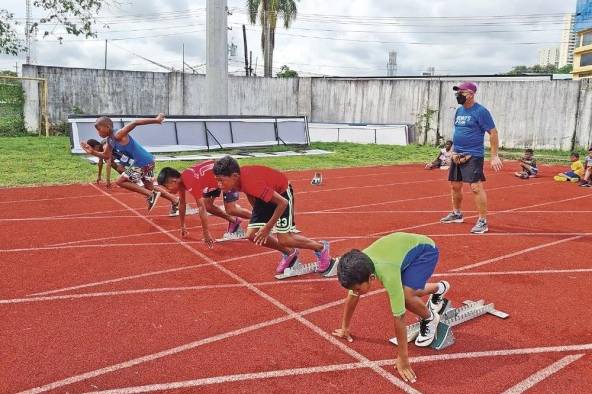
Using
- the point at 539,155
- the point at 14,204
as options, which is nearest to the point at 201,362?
the point at 14,204

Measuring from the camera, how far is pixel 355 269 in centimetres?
303

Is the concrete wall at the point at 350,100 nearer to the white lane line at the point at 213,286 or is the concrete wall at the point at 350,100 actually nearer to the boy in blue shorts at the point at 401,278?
the white lane line at the point at 213,286

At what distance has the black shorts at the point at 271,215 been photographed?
495cm

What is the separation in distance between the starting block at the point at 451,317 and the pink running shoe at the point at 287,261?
173 centimetres

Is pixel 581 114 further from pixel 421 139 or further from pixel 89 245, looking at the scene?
pixel 89 245

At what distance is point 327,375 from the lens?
3.34 meters

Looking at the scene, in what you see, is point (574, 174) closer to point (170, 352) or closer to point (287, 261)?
point (287, 261)

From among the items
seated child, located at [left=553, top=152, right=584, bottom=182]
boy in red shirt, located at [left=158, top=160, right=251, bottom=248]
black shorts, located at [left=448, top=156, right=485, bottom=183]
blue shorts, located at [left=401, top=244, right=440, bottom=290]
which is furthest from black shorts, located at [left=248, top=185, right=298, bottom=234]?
seated child, located at [left=553, top=152, right=584, bottom=182]

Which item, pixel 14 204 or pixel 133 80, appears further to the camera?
pixel 133 80

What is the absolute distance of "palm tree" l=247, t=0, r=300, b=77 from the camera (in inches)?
1288

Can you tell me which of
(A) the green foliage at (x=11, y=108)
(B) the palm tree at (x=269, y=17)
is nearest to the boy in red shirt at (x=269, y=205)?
(A) the green foliage at (x=11, y=108)

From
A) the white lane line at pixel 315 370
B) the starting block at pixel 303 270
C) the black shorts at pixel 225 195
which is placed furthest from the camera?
the black shorts at pixel 225 195

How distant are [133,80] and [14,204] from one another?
15.4 metres

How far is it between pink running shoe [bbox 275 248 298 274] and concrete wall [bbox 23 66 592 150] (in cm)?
1848
